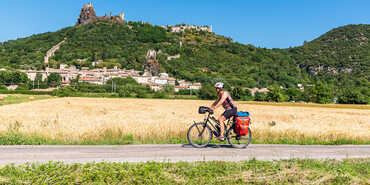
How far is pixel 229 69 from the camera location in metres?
153

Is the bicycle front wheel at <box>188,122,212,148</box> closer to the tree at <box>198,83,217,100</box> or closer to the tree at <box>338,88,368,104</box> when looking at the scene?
the tree at <box>198,83,217,100</box>

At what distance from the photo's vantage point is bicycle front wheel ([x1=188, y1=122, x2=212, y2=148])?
33.4ft

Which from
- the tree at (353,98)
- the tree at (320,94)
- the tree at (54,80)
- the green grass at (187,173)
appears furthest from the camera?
the tree at (54,80)

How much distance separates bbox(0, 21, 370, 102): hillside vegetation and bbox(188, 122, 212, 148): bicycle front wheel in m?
119

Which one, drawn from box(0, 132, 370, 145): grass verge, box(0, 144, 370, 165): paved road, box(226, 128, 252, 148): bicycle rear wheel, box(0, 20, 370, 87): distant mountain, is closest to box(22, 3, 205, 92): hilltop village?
box(0, 20, 370, 87): distant mountain

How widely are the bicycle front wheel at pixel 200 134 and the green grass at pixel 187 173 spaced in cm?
286

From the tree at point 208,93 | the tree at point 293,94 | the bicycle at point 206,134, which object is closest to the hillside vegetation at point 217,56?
the tree at point 293,94

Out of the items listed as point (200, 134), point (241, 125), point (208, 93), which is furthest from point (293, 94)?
point (200, 134)

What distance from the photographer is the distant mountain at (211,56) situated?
142 m

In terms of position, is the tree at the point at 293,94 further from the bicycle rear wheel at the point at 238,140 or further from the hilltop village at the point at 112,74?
the bicycle rear wheel at the point at 238,140

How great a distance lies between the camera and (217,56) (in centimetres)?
17462

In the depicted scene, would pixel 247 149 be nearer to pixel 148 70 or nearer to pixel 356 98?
pixel 356 98

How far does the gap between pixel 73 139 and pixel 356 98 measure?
93554 mm

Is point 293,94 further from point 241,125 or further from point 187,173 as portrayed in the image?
point 187,173
